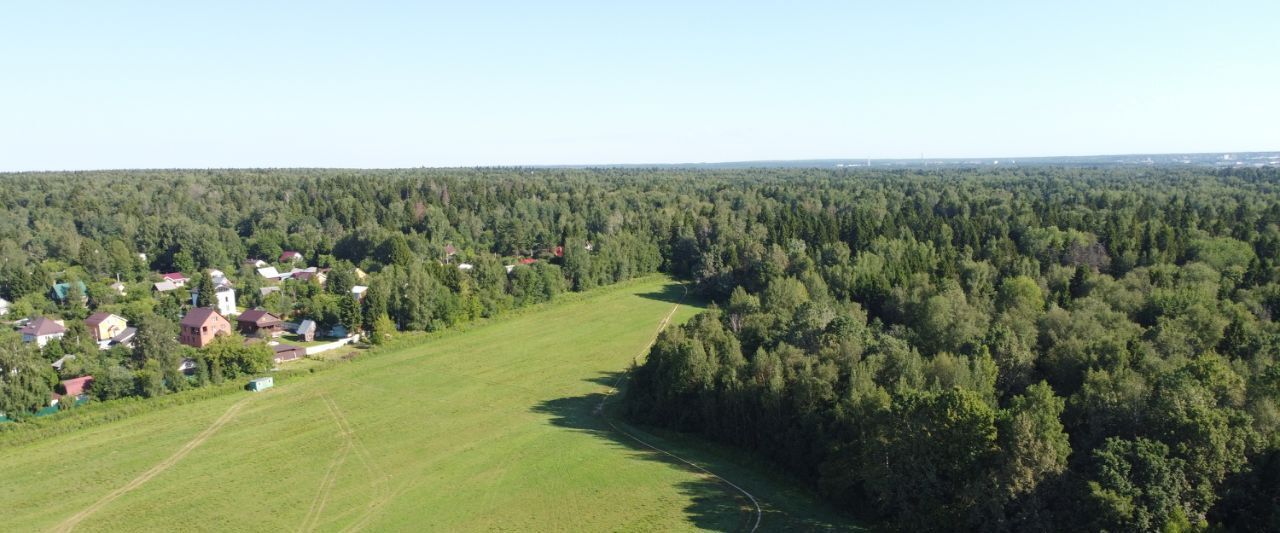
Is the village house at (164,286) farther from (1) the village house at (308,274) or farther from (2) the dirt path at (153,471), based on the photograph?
(2) the dirt path at (153,471)

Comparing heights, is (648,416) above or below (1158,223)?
below

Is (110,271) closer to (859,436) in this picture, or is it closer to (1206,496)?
(859,436)

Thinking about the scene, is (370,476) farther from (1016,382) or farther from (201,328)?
(201,328)

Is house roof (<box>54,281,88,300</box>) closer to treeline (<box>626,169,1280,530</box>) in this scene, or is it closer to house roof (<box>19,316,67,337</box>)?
house roof (<box>19,316,67,337</box>)

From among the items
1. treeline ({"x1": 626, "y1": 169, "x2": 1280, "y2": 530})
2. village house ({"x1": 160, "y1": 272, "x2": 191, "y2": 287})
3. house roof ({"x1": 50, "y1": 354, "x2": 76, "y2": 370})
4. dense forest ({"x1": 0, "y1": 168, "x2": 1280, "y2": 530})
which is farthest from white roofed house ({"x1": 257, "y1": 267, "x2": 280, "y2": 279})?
treeline ({"x1": 626, "y1": 169, "x2": 1280, "y2": 530})

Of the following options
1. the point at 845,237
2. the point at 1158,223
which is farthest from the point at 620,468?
the point at 1158,223

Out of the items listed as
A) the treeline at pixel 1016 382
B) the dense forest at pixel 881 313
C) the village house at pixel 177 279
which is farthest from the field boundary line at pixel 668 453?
Answer: the village house at pixel 177 279
